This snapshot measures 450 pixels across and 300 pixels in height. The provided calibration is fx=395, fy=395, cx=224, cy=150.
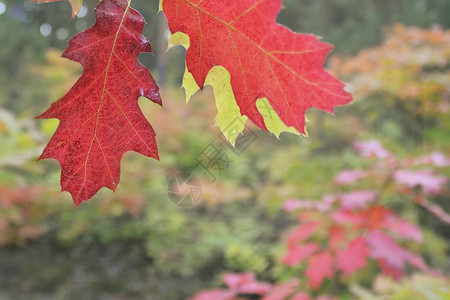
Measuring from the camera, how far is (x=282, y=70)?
1.11 ft

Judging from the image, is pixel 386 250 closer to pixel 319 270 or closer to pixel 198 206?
pixel 319 270

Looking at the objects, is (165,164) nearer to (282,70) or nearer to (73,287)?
(73,287)

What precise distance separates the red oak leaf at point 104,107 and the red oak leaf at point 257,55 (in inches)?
1.5

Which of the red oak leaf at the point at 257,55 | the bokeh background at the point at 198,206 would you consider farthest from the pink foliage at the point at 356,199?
the red oak leaf at the point at 257,55

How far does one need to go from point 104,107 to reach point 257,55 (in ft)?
Answer: 0.44

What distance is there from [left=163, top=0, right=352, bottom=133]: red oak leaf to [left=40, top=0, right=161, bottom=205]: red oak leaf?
0.12ft

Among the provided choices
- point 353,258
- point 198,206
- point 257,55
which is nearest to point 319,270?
point 353,258

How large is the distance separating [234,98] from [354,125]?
12.2ft

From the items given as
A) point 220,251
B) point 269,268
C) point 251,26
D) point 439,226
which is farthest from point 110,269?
point 251,26

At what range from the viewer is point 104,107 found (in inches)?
12.6

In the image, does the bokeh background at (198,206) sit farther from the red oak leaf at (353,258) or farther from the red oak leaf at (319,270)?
the red oak leaf at (353,258)

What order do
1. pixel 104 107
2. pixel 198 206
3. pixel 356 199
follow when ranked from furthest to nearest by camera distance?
1. pixel 198 206
2. pixel 356 199
3. pixel 104 107

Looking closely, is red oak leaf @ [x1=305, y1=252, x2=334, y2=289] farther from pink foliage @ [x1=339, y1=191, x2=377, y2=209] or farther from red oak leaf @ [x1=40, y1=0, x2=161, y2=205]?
red oak leaf @ [x1=40, y1=0, x2=161, y2=205]

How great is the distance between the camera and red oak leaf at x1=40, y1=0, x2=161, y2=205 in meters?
0.31
